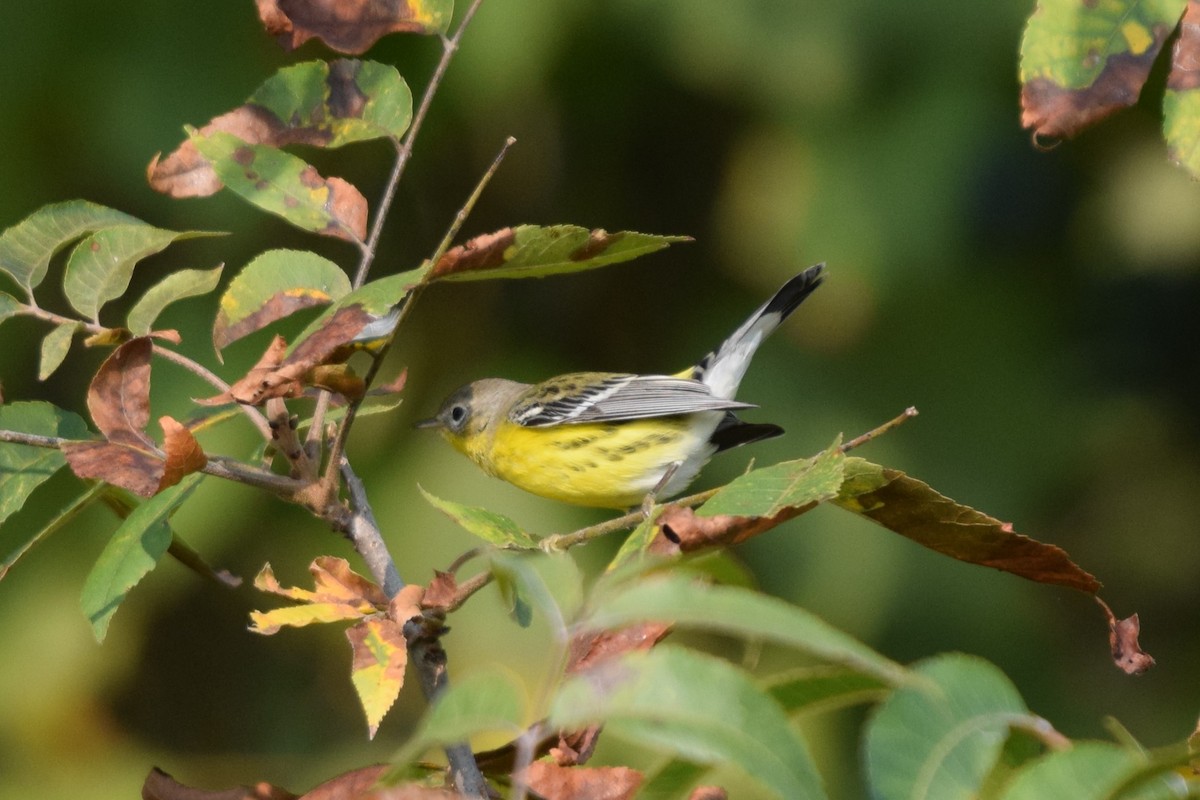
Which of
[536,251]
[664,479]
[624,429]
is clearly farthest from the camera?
[624,429]

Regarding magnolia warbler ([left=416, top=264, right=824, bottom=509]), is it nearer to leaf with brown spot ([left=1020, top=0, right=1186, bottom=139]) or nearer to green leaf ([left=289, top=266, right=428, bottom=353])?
leaf with brown spot ([left=1020, top=0, right=1186, bottom=139])

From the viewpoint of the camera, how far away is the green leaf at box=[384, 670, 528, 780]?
0.71 metres

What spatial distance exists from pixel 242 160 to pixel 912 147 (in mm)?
3073

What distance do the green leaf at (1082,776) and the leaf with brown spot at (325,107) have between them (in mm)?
954

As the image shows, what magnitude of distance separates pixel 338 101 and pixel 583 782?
0.78 metres

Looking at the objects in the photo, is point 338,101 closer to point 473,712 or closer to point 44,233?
point 44,233

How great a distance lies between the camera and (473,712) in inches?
29.3

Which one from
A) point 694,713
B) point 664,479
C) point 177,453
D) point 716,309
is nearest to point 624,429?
point 664,479

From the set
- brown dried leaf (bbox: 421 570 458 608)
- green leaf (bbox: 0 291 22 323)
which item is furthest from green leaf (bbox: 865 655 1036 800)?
green leaf (bbox: 0 291 22 323)

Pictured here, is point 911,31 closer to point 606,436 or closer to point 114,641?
point 606,436

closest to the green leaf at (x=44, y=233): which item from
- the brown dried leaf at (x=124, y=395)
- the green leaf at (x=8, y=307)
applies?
the green leaf at (x=8, y=307)

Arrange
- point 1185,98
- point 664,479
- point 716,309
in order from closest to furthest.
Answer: point 1185,98 → point 664,479 → point 716,309

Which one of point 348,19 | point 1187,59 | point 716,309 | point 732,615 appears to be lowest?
point 716,309

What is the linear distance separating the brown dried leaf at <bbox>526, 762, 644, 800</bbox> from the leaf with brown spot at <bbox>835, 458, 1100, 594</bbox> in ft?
0.94
